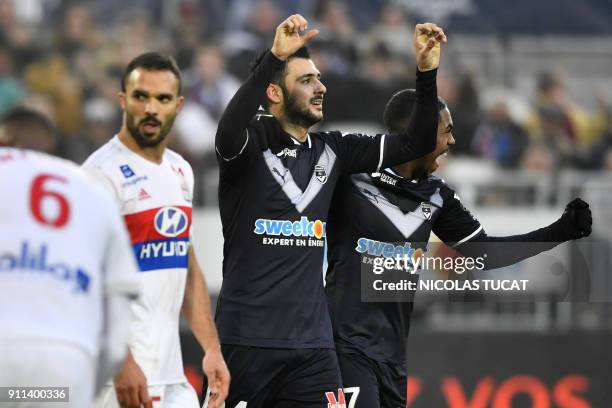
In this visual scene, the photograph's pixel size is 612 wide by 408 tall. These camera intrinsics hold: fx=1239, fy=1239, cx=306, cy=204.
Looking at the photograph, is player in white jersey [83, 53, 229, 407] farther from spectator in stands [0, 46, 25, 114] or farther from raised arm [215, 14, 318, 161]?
spectator in stands [0, 46, 25, 114]

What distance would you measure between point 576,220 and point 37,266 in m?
3.67

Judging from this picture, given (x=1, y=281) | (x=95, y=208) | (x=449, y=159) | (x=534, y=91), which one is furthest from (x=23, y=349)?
(x=534, y=91)

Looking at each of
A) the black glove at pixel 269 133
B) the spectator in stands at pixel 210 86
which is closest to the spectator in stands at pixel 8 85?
the spectator in stands at pixel 210 86

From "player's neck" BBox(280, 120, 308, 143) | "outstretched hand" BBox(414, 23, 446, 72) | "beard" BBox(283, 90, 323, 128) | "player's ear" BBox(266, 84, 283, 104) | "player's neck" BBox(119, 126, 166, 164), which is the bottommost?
"player's neck" BBox(119, 126, 166, 164)

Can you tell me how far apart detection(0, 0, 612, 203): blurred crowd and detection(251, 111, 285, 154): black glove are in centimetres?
663

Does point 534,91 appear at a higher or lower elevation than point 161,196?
higher

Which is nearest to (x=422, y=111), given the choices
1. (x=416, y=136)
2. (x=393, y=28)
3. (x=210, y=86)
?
(x=416, y=136)

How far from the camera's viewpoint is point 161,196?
21.1 feet

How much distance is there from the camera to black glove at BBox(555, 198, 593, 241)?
697 centimetres

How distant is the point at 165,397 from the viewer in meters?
6.42

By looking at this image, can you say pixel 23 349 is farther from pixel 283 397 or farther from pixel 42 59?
pixel 42 59

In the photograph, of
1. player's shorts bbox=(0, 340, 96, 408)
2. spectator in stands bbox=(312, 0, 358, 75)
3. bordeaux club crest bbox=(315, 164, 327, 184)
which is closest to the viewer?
player's shorts bbox=(0, 340, 96, 408)

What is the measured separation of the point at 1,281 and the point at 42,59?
11053 millimetres

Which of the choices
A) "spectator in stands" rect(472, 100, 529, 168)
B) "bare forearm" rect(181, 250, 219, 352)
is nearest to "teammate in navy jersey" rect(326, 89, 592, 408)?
"bare forearm" rect(181, 250, 219, 352)
